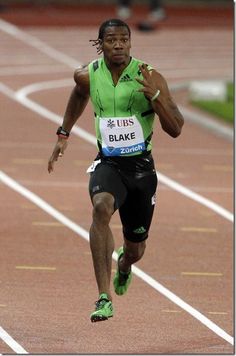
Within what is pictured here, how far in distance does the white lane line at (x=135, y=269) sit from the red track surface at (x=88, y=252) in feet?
0.24

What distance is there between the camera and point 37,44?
111 ft

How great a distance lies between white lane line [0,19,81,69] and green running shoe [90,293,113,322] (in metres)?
20.6

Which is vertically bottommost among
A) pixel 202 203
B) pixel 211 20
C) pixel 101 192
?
pixel 211 20

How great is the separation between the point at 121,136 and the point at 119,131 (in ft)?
0.15

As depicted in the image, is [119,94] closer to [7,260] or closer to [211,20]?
[7,260]

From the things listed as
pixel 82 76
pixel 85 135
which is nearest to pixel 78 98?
pixel 82 76

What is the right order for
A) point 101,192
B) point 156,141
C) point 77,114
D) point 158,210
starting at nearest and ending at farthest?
point 101,192 → point 77,114 → point 158,210 → point 156,141

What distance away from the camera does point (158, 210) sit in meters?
17.2

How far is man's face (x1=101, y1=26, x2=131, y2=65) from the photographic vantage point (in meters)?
10.7

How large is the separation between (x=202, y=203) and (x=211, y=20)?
72.5 ft

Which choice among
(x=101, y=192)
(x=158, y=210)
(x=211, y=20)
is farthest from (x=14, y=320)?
(x=211, y=20)

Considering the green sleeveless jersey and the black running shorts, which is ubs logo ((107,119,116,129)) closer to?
the green sleeveless jersey

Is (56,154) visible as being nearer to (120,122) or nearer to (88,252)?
(120,122)

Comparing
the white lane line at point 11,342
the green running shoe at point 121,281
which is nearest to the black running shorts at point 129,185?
the green running shoe at point 121,281
